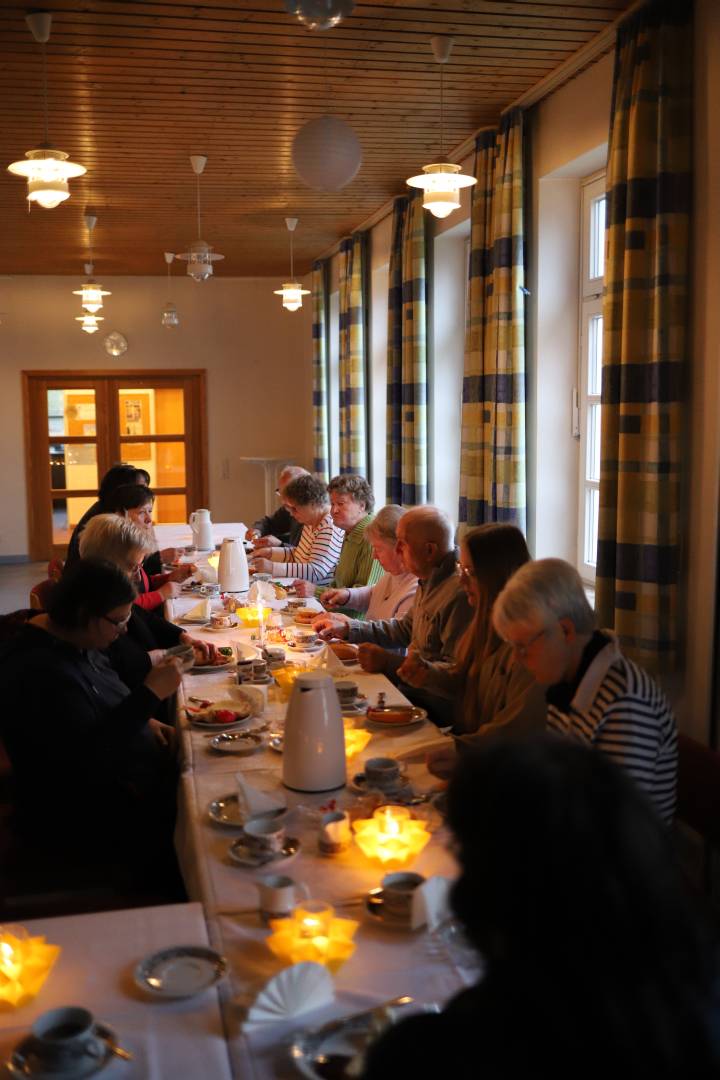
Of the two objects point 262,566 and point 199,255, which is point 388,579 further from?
point 199,255

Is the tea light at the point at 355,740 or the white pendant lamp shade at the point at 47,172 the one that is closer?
the tea light at the point at 355,740

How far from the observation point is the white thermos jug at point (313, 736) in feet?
7.26

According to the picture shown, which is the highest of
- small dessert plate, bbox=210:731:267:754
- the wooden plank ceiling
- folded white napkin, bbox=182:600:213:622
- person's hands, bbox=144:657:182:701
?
the wooden plank ceiling

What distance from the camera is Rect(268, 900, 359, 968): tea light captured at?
1.57 meters

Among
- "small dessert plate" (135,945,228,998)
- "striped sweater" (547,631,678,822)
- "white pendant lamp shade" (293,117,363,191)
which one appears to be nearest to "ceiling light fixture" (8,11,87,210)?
"white pendant lamp shade" (293,117,363,191)

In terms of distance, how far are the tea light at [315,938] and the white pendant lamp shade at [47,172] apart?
276 cm

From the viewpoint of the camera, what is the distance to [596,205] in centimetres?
463

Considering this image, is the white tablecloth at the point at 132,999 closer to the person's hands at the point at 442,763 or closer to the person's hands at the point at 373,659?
the person's hands at the point at 442,763

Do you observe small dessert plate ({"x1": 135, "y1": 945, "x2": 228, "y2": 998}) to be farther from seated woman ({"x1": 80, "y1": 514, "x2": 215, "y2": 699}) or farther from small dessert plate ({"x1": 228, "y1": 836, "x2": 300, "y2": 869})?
seated woman ({"x1": 80, "y1": 514, "x2": 215, "y2": 699})

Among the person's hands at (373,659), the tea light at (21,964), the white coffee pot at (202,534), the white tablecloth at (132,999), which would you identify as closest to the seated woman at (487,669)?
the person's hands at (373,659)

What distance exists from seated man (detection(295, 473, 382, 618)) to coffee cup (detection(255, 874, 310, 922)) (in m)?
3.37

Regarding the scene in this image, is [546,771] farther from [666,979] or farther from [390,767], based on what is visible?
[390,767]

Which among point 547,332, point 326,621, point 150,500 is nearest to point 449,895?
point 326,621

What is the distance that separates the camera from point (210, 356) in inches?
441
